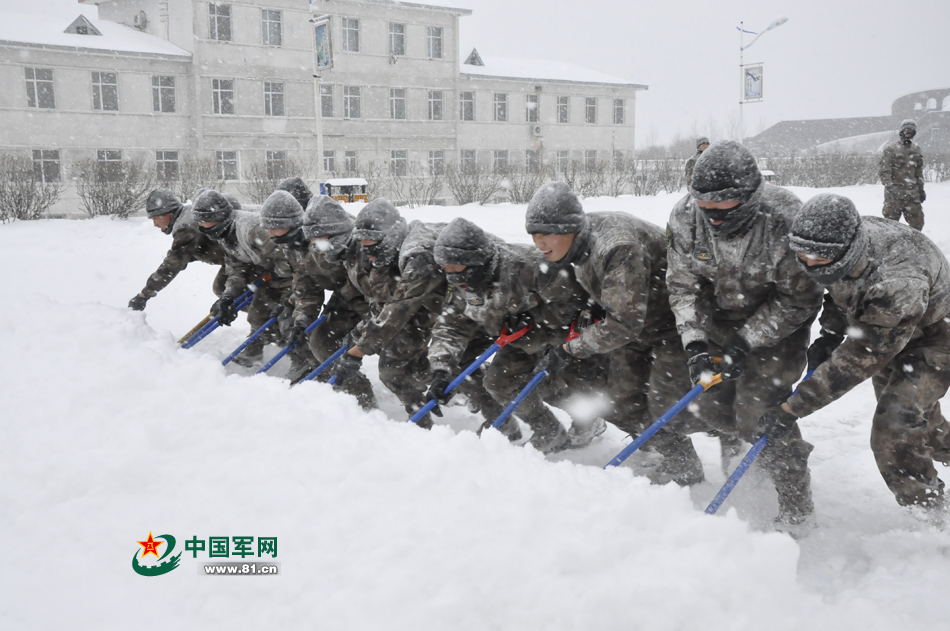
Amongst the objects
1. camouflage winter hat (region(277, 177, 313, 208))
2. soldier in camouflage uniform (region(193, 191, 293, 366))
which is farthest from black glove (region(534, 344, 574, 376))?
camouflage winter hat (region(277, 177, 313, 208))

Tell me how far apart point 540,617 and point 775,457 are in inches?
75.1

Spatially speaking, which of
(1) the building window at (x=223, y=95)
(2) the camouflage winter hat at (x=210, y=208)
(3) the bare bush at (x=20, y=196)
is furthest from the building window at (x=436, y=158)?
(2) the camouflage winter hat at (x=210, y=208)

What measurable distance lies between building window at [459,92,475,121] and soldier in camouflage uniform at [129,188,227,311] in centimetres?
2434

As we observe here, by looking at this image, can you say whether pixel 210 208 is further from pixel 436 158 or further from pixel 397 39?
pixel 436 158

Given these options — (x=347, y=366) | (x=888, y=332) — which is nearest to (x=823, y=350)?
(x=888, y=332)

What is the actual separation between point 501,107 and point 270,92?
1009 cm

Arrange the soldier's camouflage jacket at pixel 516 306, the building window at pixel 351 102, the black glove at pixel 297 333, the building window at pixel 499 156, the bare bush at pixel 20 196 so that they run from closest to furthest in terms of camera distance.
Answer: the soldier's camouflage jacket at pixel 516 306 < the black glove at pixel 297 333 < the bare bush at pixel 20 196 < the building window at pixel 351 102 < the building window at pixel 499 156

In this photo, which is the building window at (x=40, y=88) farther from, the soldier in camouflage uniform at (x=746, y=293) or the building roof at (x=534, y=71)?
the soldier in camouflage uniform at (x=746, y=293)

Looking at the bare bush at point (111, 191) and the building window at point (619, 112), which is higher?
the building window at point (619, 112)

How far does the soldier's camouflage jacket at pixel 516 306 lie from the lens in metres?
4.22

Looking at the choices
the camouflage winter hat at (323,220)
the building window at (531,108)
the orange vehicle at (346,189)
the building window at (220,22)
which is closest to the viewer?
the camouflage winter hat at (323,220)

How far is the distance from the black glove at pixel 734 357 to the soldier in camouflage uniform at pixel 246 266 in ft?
13.3

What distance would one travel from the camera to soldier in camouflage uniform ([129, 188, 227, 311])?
Answer: 698 cm

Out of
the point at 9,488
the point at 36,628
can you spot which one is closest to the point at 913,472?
the point at 36,628
